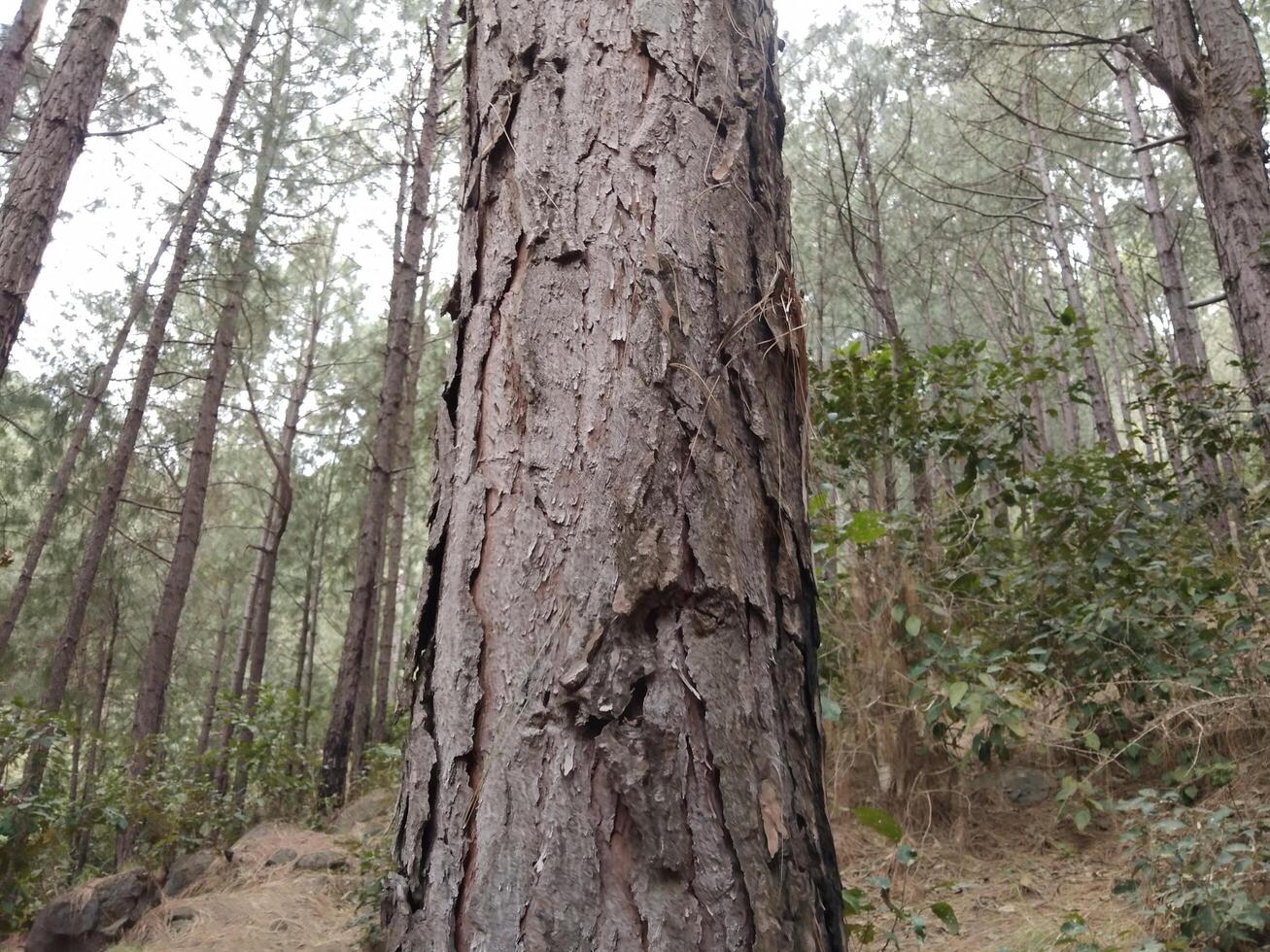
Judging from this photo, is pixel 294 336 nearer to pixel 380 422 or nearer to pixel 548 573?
pixel 380 422

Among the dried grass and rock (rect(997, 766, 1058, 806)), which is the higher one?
rock (rect(997, 766, 1058, 806))

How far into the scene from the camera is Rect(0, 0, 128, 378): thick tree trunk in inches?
184

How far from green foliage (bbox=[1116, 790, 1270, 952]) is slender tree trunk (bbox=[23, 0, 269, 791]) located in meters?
9.49

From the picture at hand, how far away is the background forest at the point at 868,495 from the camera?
339 centimetres

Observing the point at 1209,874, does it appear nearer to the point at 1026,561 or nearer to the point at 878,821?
the point at 878,821

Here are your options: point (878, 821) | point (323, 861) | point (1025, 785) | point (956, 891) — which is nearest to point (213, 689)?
point (323, 861)

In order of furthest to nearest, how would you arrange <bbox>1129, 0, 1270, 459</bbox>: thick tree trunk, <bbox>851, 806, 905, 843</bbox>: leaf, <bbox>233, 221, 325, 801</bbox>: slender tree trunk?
<bbox>233, 221, 325, 801</bbox>: slender tree trunk < <bbox>1129, 0, 1270, 459</bbox>: thick tree trunk < <bbox>851, 806, 905, 843</bbox>: leaf

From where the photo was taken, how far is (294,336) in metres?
15.3

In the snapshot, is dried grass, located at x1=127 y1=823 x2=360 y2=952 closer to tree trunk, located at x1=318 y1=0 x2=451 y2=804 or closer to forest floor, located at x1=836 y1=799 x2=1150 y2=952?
tree trunk, located at x1=318 y1=0 x2=451 y2=804

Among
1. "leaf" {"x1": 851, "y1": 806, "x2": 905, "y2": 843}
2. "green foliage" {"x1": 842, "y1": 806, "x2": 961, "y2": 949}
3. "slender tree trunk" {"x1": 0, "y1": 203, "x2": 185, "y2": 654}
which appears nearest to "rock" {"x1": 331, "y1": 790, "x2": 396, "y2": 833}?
"slender tree trunk" {"x1": 0, "y1": 203, "x2": 185, "y2": 654}

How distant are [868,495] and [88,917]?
525 cm

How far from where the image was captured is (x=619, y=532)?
881 mm

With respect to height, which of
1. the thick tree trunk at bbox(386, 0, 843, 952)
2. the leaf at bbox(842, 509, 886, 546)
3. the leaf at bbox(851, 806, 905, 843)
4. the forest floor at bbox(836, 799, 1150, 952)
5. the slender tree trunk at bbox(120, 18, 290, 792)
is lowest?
the forest floor at bbox(836, 799, 1150, 952)

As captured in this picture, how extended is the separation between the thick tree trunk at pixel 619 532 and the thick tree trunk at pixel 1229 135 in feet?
13.2
